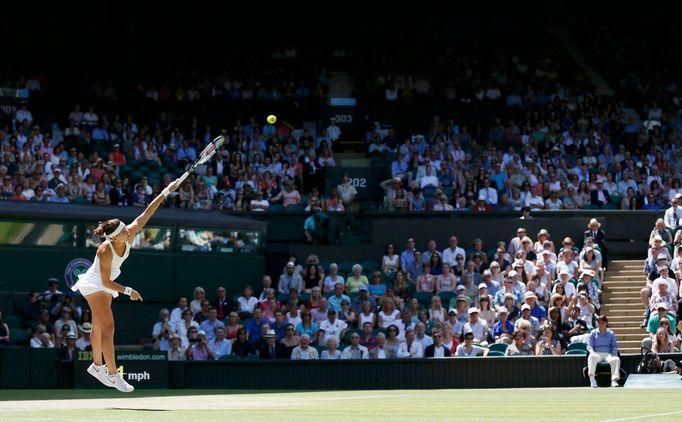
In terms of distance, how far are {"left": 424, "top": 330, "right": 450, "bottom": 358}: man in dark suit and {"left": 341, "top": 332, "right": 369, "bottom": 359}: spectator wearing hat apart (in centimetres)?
114

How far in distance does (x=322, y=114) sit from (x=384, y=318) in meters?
12.9

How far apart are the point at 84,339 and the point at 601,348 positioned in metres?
9.21

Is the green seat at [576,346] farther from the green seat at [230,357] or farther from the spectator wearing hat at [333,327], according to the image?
the green seat at [230,357]

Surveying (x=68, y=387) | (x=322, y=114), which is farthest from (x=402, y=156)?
(x=68, y=387)

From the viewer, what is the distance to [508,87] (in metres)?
37.9

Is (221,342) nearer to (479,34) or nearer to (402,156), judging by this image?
(402,156)

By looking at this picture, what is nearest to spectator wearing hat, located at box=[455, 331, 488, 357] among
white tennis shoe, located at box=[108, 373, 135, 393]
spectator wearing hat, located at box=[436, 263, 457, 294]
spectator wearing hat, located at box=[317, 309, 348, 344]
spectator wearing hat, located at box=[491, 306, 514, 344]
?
spectator wearing hat, located at box=[491, 306, 514, 344]

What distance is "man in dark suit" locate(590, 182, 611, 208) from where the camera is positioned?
99.9ft

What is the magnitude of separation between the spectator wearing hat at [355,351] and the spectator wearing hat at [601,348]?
4.06 meters

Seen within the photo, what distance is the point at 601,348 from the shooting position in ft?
69.9

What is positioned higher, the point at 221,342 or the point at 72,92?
Result: the point at 72,92

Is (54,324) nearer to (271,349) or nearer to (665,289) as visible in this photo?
(271,349)

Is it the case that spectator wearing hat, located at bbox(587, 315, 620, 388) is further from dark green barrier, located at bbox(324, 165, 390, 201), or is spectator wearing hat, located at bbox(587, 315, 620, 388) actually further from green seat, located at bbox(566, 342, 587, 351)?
dark green barrier, located at bbox(324, 165, 390, 201)

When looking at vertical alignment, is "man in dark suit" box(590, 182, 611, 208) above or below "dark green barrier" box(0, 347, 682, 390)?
above
